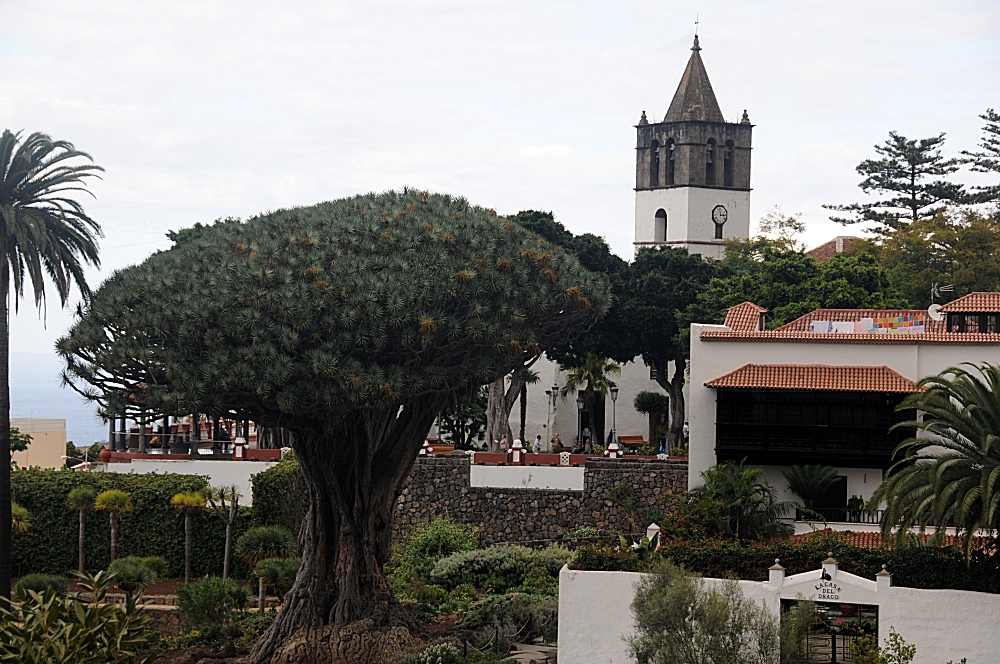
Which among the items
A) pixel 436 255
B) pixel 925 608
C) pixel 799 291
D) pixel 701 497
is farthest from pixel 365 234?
pixel 799 291

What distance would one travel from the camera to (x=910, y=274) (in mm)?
52906

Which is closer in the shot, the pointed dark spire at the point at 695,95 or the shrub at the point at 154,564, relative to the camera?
the shrub at the point at 154,564

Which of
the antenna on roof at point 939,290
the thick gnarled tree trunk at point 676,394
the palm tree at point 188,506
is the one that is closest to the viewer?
the palm tree at point 188,506

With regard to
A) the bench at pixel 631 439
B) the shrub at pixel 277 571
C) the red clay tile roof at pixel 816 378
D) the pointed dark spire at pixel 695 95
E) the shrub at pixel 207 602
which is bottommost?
the shrub at pixel 207 602

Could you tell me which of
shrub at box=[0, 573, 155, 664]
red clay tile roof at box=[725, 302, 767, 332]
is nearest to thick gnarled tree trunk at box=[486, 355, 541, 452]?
red clay tile roof at box=[725, 302, 767, 332]

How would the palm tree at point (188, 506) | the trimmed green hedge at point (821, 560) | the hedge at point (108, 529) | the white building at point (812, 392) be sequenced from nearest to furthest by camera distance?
the trimmed green hedge at point (821, 560)
the white building at point (812, 392)
the palm tree at point (188, 506)
the hedge at point (108, 529)

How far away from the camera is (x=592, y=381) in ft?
186

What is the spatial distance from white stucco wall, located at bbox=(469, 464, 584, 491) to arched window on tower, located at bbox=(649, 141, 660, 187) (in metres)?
33.3

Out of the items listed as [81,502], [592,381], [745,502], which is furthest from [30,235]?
[592,381]

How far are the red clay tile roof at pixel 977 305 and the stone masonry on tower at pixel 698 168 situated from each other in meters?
31.7

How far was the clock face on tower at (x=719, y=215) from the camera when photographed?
67.3m

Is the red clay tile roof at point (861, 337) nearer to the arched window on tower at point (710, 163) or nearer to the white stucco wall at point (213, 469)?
the white stucco wall at point (213, 469)

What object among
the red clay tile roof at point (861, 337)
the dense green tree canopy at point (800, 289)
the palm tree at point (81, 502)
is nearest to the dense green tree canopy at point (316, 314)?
the red clay tile roof at point (861, 337)

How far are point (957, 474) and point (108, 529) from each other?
78.3ft
